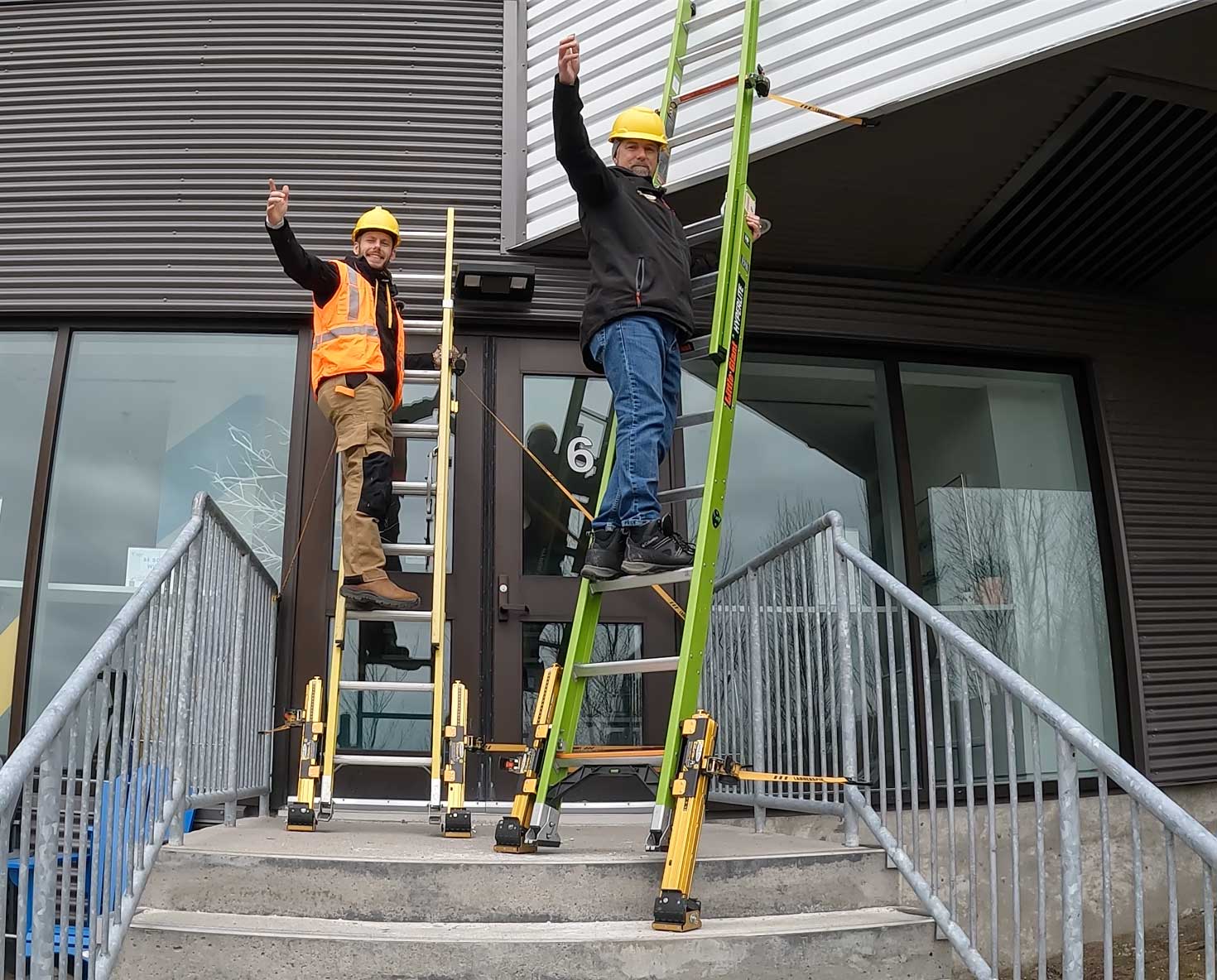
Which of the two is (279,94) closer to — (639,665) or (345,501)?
(345,501)

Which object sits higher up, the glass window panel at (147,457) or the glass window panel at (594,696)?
the glass window panel at (147,457)

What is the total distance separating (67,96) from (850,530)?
469 cm

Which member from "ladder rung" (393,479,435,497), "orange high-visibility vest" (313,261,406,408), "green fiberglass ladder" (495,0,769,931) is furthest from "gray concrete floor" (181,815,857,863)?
"orange high-visibility vest" (313,261,406,408)

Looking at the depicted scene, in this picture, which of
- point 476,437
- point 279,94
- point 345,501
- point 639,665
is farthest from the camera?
point 279,94

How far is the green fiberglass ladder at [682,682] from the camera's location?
9.68 feet

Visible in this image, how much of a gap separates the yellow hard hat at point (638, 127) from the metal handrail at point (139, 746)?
1.91 metres

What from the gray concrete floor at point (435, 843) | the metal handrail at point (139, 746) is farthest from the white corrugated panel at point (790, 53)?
the gray concrete floor at point (435, 843)

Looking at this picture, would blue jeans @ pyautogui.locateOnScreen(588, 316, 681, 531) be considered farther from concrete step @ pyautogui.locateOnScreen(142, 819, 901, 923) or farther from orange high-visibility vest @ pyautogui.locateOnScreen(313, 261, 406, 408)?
orange high-visibility vest @ pyautogui.locateOnScreen(313, 261, 406, 408)

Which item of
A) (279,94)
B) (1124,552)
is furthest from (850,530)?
(279,94)

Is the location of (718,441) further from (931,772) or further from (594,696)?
(594,696)

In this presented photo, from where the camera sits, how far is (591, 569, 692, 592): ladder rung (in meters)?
3.26

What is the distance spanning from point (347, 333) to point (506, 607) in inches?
58.7

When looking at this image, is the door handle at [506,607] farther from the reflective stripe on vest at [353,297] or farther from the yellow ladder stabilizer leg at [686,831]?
the yellow ladder stabilizer leg at [686,831]

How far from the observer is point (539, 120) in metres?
5.57
